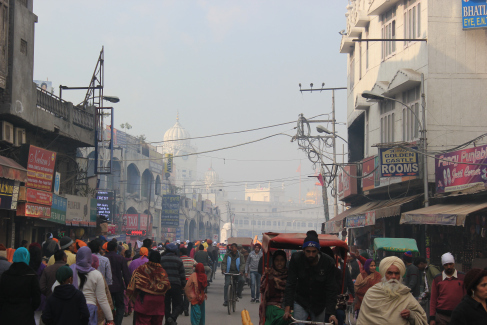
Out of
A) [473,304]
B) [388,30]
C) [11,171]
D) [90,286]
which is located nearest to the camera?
[473,304]

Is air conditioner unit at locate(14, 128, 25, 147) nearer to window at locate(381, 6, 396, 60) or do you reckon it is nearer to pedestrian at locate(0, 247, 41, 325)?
pedestrian at locate(0, 247, 41, 325)

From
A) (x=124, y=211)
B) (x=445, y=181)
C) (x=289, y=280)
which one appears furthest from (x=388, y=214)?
(x=124, y=211)

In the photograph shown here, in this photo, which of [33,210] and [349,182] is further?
[349,182]

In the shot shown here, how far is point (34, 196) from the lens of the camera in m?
17.8

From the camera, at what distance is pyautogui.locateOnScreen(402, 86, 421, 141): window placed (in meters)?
20.0

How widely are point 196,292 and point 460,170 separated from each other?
29.8 ft

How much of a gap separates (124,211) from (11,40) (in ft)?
116

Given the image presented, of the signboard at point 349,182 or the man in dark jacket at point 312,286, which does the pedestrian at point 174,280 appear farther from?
the signboard at point 349,182

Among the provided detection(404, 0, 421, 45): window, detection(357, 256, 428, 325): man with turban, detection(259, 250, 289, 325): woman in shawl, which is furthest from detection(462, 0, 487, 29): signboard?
detection(357, 256, 428, 325): man with turban

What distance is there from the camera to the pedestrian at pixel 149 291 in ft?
28.8

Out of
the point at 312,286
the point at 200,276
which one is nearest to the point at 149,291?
the point at 200,276

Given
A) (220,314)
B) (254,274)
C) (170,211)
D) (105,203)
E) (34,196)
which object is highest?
(105,203)

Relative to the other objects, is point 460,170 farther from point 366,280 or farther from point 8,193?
point 8,193

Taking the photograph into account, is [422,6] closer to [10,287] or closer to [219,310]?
[219,310]
